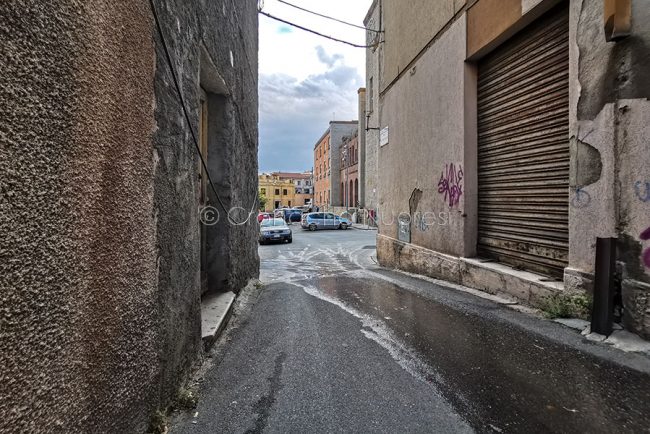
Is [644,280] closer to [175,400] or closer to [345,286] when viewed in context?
[175,400]

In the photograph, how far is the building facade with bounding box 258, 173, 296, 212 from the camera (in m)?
91.7

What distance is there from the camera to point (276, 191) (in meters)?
93.4

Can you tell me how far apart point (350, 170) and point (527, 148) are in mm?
37469

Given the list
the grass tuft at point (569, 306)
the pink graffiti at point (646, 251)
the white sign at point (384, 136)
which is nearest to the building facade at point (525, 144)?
the pink graffiti at point (646, 251)

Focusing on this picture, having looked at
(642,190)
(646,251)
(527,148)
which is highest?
(527,148)

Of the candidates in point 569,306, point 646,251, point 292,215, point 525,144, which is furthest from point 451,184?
point 292,215

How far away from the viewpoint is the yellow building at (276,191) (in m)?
91.7

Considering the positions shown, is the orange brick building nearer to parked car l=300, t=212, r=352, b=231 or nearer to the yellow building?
parked car l=300, t=212, r=352, b=231

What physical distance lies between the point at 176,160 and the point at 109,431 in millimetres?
1711

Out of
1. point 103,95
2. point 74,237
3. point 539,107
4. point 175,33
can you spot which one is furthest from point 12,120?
point 539,107

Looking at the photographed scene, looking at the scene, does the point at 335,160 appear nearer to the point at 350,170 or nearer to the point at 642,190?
the point at 350,170

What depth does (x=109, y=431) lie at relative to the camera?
1920 millimetres

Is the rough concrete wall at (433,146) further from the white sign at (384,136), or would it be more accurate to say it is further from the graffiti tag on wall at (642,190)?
the graffiti tag on wall at (642,190)

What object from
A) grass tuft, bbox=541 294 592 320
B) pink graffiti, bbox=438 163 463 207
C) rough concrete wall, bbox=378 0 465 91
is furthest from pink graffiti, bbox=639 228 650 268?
rough concrete wall, bbox=378 0 465 91
